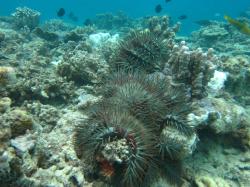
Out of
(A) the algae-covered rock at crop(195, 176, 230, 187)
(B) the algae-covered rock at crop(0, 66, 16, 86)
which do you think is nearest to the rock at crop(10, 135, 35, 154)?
(B) the algae-covered rock at crop(0, 66, 16, 86)

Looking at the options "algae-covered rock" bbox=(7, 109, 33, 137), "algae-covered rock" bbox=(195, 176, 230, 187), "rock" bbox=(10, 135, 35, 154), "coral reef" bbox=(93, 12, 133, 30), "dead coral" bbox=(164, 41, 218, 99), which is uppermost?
"coral reef" bbox=(93, 12, 133, 30)

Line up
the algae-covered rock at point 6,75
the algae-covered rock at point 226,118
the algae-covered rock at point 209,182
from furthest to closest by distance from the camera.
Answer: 1. the algae-covered rock at point 226,118
2. the algae-covered rock at point 6,75
3. the algae-covered rock at point 209,182

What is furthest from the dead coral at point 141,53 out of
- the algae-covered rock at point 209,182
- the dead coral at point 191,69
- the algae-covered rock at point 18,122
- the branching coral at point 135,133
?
the algae-covered rock at point 18,122

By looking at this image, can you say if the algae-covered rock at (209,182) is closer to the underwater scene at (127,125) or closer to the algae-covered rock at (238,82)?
the underwater scene at (127,125)

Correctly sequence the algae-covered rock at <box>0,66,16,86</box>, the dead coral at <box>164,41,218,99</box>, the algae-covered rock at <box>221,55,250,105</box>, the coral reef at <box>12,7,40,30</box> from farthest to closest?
the coral reef at <box>12,7,40,30</box> → the algae-covered rock at <box>221,55,250,105</box> → the dead coral at <box>164,41,218,99</box> → the algae-covered rock at <box>0,66,16,86</box>

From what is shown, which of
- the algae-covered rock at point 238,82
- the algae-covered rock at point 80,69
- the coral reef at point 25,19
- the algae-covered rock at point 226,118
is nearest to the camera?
the algae-covered rock at point 226,118

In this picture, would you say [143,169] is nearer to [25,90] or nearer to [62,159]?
[62,159]

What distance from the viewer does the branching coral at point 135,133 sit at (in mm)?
4059

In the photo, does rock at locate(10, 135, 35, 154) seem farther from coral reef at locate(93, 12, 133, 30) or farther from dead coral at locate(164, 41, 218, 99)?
coral reef at locate(93, 12, 133, 30)

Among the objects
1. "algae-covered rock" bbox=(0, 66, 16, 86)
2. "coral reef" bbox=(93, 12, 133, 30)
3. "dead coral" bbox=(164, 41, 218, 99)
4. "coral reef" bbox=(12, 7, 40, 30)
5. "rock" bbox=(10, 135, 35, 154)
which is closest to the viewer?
"rock" bbox=(10, 135, 35, 154)

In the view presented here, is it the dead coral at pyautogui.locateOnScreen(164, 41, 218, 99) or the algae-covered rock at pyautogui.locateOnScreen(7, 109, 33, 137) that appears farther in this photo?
the dead coral at pyautogui.locateOnScreen(164, 41, 218, 99)

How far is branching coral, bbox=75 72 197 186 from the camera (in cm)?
406

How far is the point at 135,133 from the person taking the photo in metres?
4.11

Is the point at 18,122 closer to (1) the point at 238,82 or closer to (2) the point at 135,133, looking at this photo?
(2) the point at 135,133
